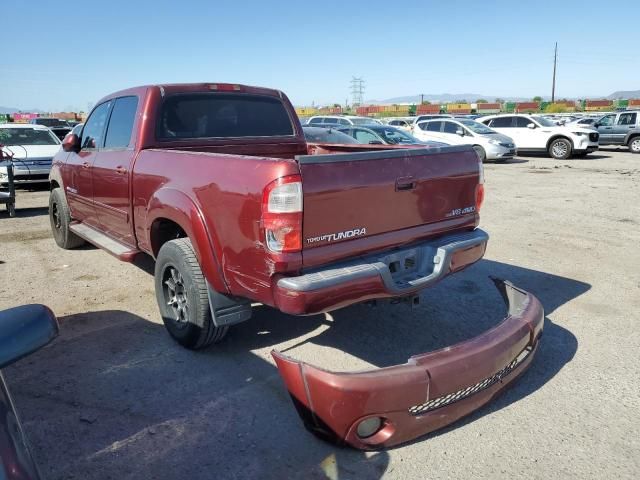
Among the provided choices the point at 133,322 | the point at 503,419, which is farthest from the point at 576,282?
the point at 133,322

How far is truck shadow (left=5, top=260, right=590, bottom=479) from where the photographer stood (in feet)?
8.50

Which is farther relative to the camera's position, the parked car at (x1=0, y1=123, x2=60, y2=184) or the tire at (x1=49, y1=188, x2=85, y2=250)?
the parked car at (x1=0, y1=123, x2=60, y2=184)

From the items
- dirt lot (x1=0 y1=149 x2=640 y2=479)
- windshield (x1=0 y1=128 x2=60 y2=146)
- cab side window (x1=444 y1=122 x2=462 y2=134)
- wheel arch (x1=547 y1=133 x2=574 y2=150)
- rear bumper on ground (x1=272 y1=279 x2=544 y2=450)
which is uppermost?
windshield (x1=0 y1=128 x2=60 y2=146)

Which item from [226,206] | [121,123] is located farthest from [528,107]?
[226,206]

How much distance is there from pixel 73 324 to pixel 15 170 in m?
7.81

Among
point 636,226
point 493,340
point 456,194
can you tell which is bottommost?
point 636,226

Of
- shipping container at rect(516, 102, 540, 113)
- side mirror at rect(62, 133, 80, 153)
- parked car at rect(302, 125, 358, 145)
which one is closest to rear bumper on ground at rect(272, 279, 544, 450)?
side mirror at rect(62, 133, 80, 153)

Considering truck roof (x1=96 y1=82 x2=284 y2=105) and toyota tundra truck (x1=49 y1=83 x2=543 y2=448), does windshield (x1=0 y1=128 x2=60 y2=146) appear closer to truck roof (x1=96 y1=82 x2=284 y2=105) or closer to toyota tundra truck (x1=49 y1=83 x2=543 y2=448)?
truck roof (x1=96 y1=82 x2=284 y2=105)

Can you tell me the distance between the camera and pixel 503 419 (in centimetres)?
295

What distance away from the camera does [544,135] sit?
63.2 ft

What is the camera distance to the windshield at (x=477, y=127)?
1816 cm

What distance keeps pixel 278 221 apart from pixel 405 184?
922 millimetres

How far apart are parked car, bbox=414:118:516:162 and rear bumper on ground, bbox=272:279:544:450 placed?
15.5 m

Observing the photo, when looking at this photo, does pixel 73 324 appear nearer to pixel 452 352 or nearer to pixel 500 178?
pixel 452 352
